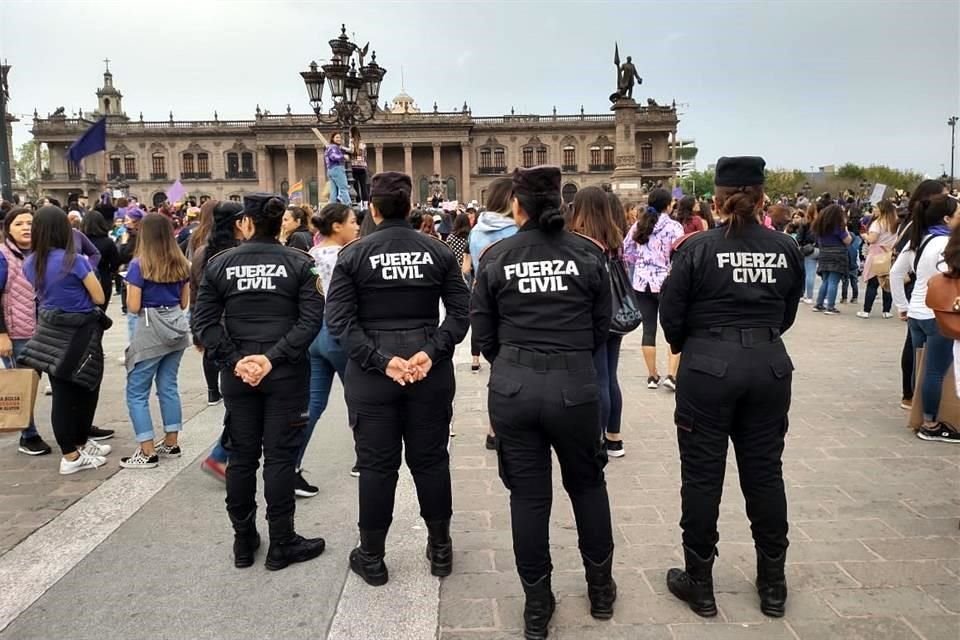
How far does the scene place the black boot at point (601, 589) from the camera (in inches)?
129

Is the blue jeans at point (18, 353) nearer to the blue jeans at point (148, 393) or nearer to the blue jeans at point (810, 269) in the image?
the blue jeans at point (148, 393)

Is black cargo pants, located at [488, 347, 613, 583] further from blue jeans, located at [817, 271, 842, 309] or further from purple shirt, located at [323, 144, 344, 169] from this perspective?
blue jeans, located at [817, 271, 842, 309]

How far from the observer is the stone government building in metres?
72.1

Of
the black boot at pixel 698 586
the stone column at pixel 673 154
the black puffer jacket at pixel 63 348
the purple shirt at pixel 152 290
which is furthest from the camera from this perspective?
the stone column at pixel 673 154

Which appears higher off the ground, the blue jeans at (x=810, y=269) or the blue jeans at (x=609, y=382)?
the blue jeans at (x=810, y=269)

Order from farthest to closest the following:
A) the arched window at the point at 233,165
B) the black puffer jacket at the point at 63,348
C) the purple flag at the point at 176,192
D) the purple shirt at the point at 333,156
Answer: the arched window at the point at 233,165 → the purple flag at the point at 176,192 → the purple shirt at the point at 333,156 → the black puffer jacket at the point at 63,348

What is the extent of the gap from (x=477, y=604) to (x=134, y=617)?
5.17 feet

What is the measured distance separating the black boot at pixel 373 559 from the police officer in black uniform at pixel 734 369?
1.46 meters

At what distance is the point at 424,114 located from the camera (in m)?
72.9

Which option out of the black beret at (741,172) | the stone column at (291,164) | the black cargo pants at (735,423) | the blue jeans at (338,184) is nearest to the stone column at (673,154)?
the stone column at (291,164)

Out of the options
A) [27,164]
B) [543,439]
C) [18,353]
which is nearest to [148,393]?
[18,353]

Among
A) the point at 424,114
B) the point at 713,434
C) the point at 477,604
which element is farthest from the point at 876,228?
the point at 424,114

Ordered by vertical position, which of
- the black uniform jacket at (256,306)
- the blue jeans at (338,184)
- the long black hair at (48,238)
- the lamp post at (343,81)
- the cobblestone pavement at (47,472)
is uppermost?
the lamp post at (343,81)

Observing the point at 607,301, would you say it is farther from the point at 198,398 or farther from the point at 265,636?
the point at 198,398
